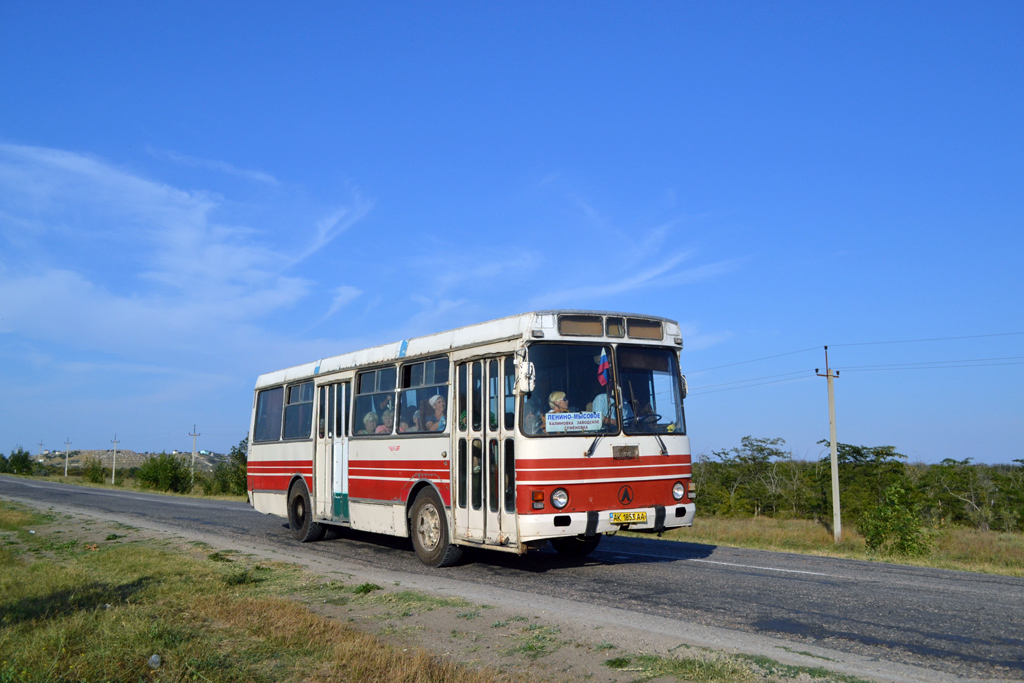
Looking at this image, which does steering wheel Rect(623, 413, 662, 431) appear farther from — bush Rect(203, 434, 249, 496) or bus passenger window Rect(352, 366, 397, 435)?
bush Rect(203, 434, 249, 496)

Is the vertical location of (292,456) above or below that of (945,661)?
above

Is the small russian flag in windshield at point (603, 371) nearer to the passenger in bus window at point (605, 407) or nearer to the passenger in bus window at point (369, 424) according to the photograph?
the passenger in bus window at point (605, 407)

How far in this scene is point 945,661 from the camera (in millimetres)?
5992

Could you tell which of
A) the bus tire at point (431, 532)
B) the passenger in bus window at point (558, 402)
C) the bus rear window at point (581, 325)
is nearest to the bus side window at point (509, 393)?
the passenger in bus window at point (558, 402)

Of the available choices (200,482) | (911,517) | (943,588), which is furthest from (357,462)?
(200,482)

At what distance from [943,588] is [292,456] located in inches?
455

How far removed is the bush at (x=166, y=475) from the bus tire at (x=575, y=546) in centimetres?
4675

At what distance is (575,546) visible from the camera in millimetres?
12562

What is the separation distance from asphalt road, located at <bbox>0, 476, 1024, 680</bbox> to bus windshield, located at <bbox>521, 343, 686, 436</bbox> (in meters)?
1.90

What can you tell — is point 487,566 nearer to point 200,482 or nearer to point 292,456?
point 292,456

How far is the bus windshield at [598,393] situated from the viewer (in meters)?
10.1

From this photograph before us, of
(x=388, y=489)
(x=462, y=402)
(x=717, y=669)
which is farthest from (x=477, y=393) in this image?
(x=717, y=669)

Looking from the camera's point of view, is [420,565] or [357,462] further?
[357,462]

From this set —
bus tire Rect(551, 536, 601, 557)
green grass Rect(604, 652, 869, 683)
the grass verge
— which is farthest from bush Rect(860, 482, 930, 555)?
green grass Rect(604, 652, 869, 683)
